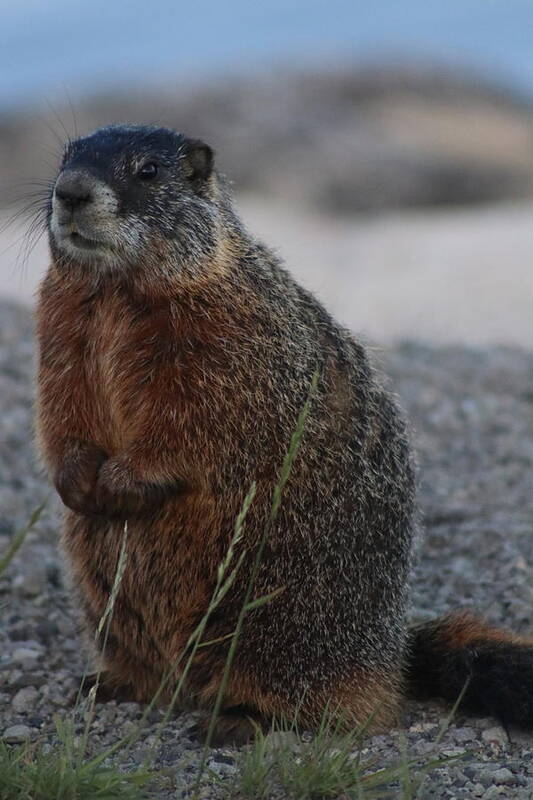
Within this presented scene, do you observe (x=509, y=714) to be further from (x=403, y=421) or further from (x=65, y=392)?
(x=65, y=392)

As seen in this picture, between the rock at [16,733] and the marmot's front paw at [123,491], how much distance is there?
35.5 inches

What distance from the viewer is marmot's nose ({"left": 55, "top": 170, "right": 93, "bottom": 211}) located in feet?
13.3

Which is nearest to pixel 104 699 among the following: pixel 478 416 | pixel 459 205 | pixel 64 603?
pixel 64 603

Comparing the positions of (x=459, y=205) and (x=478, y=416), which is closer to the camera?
(x=478, y=416)

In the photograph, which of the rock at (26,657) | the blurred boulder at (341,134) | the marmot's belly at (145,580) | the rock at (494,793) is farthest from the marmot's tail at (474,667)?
the blurred boulder at (341,134)

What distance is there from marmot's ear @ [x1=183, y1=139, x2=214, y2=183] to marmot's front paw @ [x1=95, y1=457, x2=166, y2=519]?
122 cm

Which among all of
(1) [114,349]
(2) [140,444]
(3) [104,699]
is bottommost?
(3) [104,699]

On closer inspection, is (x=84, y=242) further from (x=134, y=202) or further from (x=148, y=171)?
(x=148, y=171)

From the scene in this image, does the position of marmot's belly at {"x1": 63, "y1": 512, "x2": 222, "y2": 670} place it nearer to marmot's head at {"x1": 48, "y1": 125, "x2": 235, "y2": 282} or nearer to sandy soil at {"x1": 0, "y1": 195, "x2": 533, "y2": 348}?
marmot's head at {"x1": 48, "y1": 125, "x2": 235, "y2": 282}

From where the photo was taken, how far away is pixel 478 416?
8.79 metres

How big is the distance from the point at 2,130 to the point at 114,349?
23470 mm

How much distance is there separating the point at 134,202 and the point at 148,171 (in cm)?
20

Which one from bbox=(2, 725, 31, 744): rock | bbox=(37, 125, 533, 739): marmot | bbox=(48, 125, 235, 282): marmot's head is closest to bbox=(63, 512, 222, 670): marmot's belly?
bbox=(37, 125, 533, 739): marmot

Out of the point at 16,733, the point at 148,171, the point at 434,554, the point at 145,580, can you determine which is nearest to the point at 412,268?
the point at 434,554
